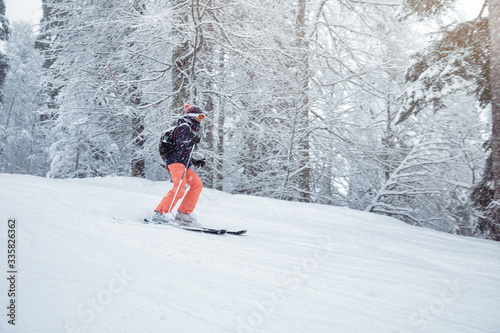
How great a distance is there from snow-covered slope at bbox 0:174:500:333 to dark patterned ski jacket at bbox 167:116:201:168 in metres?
1.18

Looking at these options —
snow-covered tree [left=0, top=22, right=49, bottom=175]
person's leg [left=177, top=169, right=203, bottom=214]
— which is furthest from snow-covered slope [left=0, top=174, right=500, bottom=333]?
snow-covered tree [left=0, top=22, right=49, bottom=175]

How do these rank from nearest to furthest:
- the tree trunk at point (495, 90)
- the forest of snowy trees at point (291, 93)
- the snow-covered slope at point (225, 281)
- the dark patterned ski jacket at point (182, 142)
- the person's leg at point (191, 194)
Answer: the snow-covered slope at point (225, 281)
the dark patterned ski jacket at point (182, 142)
the person's leg at point (191, 194)
the tree trunk at point (495, 90)
the forest of snowy trees at point (291, 93)

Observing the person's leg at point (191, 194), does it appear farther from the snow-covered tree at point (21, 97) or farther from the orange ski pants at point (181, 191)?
the snow-covered tree at point (21, 97)

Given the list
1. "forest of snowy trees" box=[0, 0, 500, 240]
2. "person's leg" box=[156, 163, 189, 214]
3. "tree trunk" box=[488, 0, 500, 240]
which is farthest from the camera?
Result: "forest of snowy trees" box=[0, 0, 500, 240]

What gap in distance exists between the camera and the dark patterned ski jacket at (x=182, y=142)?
4.18 metres

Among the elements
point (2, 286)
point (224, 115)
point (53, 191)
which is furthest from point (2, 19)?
point (2, 286)

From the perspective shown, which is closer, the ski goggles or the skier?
the skier

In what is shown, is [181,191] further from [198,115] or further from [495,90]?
[495,90]

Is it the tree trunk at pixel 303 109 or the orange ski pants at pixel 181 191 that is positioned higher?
the tree trunk at pixel 303 109

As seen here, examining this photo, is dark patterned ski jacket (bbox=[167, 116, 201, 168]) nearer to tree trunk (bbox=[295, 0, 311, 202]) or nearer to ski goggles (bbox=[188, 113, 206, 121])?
ski goggles (bbox=[188, 113, 206, 121])

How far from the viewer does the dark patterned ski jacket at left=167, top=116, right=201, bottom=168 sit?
4.18m

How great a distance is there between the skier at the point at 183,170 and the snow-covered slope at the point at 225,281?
0.82 meters

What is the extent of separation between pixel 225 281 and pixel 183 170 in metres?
2.46

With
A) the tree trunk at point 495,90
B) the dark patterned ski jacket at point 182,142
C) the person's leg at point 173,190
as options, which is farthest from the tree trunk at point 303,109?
the person's leg at point 173,190
